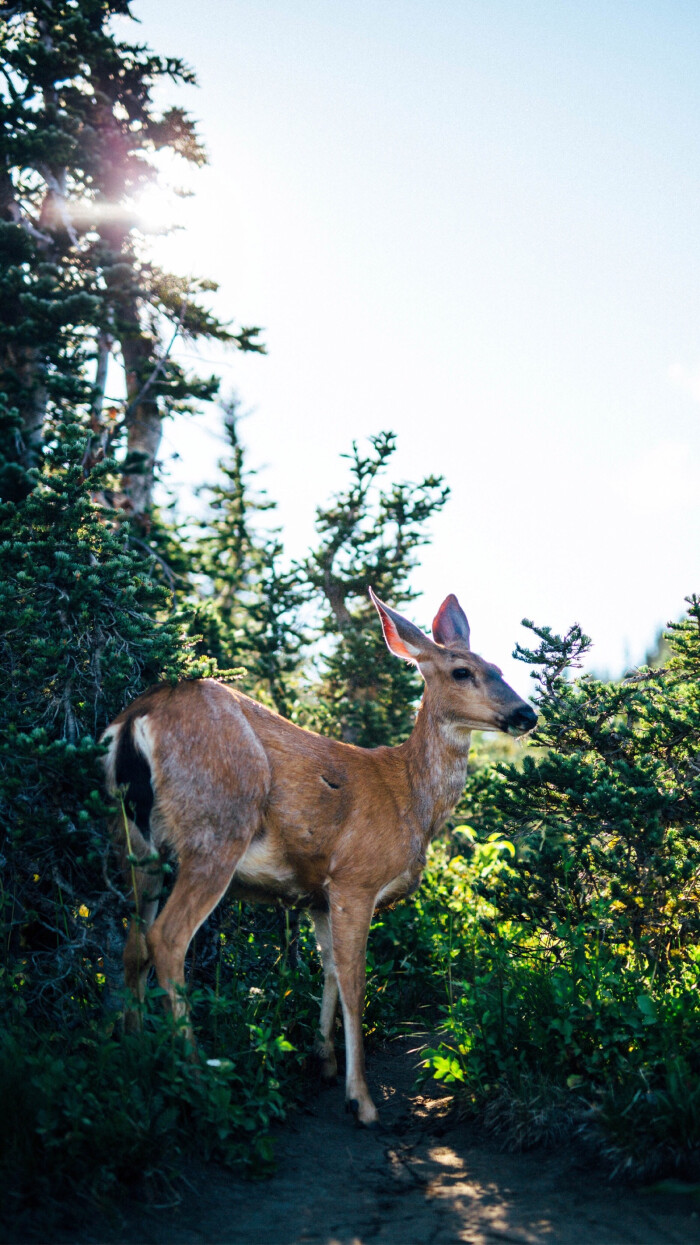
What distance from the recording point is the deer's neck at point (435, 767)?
6.07 meters

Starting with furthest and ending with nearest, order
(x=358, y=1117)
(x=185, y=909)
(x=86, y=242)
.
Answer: (x=86, y=242) → (x=358, y=1117) → (x=185, y=909)

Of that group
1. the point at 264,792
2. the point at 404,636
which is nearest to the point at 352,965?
the point at 264,792

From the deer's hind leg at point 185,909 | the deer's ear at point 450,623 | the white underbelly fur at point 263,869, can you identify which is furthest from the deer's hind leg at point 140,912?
the deer's ear at point 450,623

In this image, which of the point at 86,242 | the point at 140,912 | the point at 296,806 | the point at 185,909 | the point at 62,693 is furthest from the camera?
the point at 86,242

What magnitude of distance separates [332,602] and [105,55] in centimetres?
682

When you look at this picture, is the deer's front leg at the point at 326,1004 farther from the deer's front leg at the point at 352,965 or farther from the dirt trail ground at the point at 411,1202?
the dirt trail ground at the point at 411,1202

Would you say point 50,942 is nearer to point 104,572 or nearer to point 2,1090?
point 2,1090

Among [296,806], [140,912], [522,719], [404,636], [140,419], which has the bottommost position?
[140,912]

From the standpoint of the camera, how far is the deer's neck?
607cm

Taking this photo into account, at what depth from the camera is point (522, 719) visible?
5.91 m

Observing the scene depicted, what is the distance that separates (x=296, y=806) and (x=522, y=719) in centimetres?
159

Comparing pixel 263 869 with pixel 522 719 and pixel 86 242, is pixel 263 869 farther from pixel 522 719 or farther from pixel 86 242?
pixel 86 242

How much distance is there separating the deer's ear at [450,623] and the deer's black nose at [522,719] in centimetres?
98

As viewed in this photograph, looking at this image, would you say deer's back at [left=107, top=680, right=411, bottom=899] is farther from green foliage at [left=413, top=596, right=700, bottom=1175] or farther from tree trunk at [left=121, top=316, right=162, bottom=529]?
tree trunk at [left=121, top=316, right=162, bottom=529]
